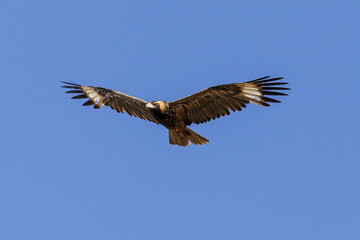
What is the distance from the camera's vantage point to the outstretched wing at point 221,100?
36.8ft

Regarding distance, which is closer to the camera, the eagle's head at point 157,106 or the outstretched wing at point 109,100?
the eagle's head at point 157,106

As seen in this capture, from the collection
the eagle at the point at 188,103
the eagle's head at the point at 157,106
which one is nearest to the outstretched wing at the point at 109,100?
the eagle at the point at 188,103

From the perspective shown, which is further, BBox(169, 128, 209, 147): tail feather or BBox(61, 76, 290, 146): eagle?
BBox(169, 128, 209, 147): tail feather

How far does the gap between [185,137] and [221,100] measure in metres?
1.19

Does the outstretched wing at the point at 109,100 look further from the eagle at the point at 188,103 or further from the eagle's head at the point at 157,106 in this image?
the eagle's head at the point at 157,106

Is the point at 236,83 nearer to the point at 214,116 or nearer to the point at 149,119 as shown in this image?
the point at 214,116

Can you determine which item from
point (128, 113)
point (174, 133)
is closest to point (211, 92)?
point (174, 133)

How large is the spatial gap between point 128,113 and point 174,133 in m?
1.18

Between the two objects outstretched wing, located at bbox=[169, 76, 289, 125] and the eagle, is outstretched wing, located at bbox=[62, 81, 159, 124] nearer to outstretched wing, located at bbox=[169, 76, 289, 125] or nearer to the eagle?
the eagle

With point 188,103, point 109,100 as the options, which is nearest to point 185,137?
point 188,103

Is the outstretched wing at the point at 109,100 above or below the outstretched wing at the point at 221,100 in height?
above

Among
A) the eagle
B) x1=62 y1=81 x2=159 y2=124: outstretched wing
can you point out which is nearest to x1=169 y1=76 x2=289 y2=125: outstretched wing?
the eagle

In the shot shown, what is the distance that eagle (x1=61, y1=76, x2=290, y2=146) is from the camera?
11242 millimetres

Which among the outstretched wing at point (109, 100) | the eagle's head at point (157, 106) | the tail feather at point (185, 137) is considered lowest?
the tail feather at point (185, 137)
